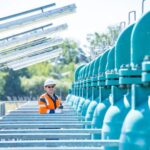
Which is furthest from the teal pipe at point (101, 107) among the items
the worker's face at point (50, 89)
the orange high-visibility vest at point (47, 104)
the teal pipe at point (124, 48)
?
the worker's face at point (50, 89)

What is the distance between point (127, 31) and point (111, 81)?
462mm

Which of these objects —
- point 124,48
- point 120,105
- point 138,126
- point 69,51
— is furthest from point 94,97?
point 69,51

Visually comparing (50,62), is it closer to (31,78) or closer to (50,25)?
(31,78)

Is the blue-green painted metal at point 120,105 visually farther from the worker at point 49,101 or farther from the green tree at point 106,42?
the worker at point 49,101

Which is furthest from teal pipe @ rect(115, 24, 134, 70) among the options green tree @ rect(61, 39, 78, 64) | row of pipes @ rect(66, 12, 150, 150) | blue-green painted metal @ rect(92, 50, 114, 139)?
green tree @ rect(61, 39, 78, 64)

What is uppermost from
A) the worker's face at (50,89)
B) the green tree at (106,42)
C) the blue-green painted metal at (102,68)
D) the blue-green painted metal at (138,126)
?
the green tree at (106,42)

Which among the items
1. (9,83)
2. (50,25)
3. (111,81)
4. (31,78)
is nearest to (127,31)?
(111,81)

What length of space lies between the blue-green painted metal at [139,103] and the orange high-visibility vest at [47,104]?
577 cm

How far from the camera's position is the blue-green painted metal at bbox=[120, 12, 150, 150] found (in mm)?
3486

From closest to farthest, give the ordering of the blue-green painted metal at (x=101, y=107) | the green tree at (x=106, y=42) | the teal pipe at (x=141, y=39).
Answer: the teal pipe at (x=141, y=39)
the blue-green painted metal at (x=101, y=107)
the green tree at (x=106, y=42)

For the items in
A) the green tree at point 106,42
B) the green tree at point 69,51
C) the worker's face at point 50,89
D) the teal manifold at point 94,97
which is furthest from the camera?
the green tree at point 69,51

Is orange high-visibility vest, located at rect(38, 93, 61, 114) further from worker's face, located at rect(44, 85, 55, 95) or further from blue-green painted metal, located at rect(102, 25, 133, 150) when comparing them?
blue-green painted metal, located at rect(102, 25, 133, 150)

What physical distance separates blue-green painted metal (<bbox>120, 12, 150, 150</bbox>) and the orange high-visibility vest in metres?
5.77

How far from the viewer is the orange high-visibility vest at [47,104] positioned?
9.57 metres
